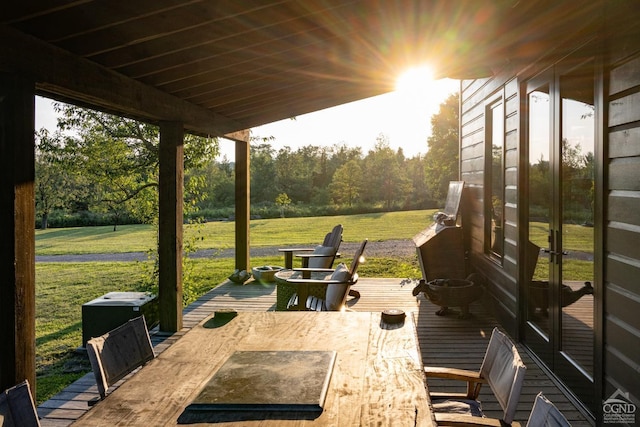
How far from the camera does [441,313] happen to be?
20.3 feet

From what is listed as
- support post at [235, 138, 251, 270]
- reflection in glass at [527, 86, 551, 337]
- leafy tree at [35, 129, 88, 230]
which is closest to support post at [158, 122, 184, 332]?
support post at [235, 138, 251, 270]

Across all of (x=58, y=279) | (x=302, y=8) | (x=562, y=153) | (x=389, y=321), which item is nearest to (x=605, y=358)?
(x=389, y=321)

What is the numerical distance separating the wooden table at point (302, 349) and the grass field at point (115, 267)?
302 cm

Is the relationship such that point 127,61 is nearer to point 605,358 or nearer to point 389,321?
point 389,321

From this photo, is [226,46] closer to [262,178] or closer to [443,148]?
[443,148]

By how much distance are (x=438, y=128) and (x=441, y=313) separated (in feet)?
73.8

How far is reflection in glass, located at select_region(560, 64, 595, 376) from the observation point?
3.37 metres

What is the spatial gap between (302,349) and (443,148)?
24.8 metres

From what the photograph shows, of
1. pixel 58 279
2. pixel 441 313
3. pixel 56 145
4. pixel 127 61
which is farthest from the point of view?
pixel 58 279

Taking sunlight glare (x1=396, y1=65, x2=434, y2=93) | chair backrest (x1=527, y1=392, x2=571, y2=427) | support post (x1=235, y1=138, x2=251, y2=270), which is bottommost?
chair backrest (x1=527, y1=392, x2=571, y2=427)

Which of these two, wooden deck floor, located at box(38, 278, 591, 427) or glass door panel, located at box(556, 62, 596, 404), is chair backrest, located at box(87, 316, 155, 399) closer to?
wooden deck floor, located at box(38, 278, 591, 427)

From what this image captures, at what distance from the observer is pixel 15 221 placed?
2.89 meters

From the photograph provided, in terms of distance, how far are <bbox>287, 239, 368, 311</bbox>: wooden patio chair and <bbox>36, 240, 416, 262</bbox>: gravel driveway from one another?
8.85 metres

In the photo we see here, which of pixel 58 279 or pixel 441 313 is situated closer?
pixel 441 313
